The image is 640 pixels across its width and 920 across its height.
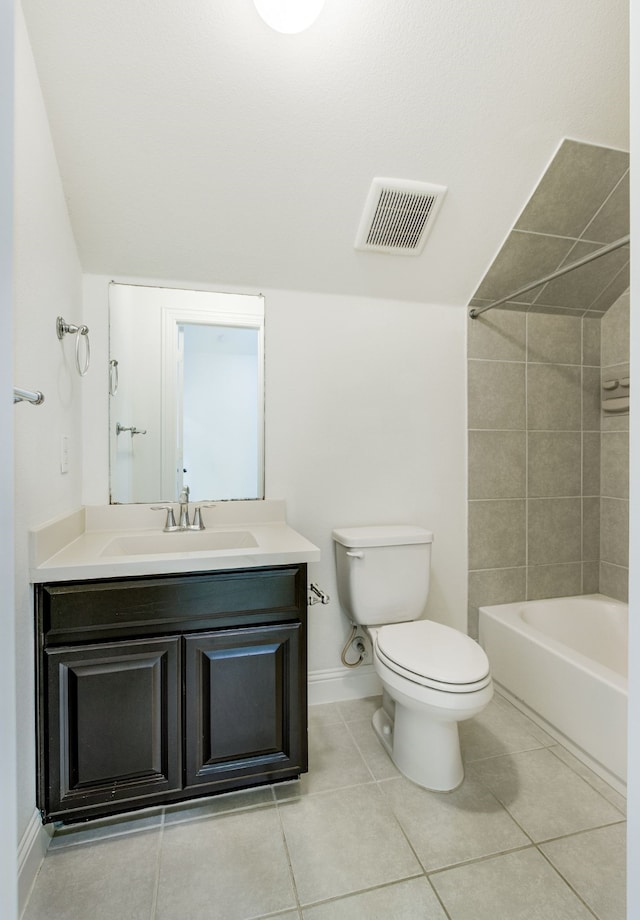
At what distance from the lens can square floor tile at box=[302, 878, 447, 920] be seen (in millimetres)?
1106

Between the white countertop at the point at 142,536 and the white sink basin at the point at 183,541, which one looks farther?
the white sink basin at the point at 183,541

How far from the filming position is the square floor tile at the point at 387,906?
111 cm

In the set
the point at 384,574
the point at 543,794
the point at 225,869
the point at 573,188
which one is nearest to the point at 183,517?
the point at 384,574

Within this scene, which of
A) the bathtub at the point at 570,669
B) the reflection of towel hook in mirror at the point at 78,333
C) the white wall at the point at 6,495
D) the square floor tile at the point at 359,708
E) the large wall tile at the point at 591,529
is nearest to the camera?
the white wall at the point at 6,495

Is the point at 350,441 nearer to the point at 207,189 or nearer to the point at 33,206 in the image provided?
the point at 207,189

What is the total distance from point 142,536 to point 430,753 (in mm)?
1290

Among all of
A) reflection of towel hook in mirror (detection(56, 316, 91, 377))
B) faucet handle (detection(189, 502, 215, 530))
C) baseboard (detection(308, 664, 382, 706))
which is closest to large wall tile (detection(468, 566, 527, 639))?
baseboard (detection(308, 664, 382, 706))

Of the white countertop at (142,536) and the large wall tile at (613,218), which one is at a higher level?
the large wall tile at (613,218)

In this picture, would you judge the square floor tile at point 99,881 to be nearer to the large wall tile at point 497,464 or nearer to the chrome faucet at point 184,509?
the chrome faucet at point 184,509

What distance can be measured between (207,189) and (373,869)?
222cm

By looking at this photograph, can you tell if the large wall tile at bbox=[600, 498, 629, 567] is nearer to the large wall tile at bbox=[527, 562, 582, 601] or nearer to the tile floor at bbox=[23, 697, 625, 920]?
the large wall tile at bbox=[527, 562, 582, 601]

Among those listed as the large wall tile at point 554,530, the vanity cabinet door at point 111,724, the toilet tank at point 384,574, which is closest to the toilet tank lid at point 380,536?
the toilet tank at point 384,574

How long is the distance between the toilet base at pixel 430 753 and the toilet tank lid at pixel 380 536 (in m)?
0.63

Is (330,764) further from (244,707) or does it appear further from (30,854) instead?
(30,854)
